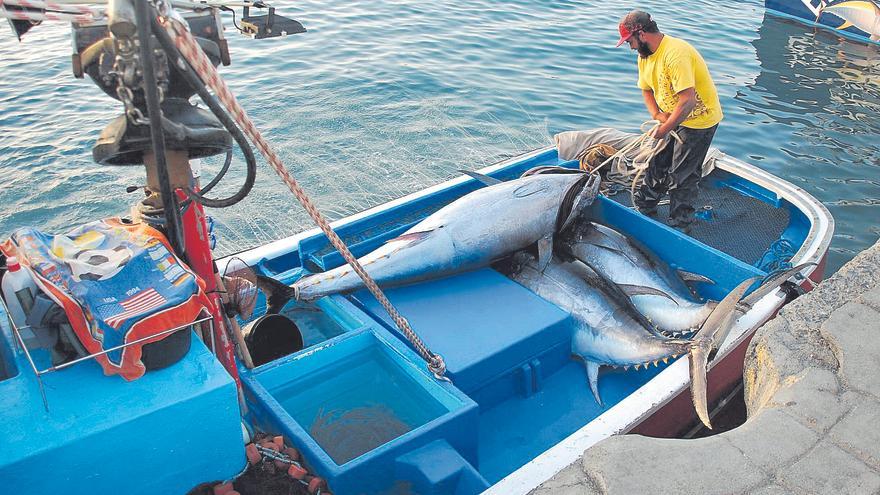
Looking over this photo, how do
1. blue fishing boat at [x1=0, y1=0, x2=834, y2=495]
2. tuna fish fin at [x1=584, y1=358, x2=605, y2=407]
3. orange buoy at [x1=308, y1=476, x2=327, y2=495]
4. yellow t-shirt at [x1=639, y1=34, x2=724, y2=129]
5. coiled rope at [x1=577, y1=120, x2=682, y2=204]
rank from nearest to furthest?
1. blue fishing boat at [x1=0, y1=0, x2=834, y2=495]
2. orange buoy at [x1=308, y1=476, x2=327, y2=495]
3. tuna fish fin at [x1=584, y1=358, x2=605, y2=407]
4. yellow t-shirt at [x1=639, y1=34, x2=724, y2=129]
5. coiled rope at [x1=577, y1=120, x2=682, y2=204]

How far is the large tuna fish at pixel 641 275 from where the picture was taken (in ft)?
16.8

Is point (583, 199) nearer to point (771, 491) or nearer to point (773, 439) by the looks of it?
point (773, 439)

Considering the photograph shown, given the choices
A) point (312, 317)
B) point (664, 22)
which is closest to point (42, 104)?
point (312, 317)

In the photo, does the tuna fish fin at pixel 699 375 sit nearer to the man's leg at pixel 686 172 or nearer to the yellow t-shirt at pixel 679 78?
the man's leg at pixel 686 172

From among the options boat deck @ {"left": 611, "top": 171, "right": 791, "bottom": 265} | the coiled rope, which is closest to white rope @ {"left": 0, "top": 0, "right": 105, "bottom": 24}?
the coiled rope

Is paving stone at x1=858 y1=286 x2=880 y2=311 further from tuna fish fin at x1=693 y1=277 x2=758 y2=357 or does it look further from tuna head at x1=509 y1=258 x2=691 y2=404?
tuna head at x1=509 y1=258 x2=691 y2=404

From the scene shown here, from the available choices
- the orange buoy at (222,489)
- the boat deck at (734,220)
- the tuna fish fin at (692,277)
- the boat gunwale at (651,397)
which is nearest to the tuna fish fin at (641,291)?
the tuna fish fin at (692,277)

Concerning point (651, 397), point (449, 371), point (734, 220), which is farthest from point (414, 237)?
point (734, 220)

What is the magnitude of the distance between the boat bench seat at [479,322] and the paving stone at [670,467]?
1.59 meters

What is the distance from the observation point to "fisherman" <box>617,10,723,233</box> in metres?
6.03

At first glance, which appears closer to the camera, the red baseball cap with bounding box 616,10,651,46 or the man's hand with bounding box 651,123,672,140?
the red baseball cap with bounding box 616,10,651,46

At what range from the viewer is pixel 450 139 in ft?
33.6

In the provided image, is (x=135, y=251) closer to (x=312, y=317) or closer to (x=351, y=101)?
(x=312, y=317)

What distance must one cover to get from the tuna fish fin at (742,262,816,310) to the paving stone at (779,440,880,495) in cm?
238
